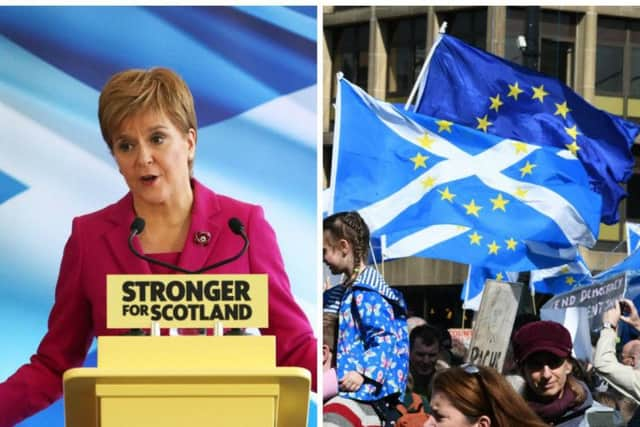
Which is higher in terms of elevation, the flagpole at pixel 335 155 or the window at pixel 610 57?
the window at pixel 610 57

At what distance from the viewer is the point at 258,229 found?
1059 cm

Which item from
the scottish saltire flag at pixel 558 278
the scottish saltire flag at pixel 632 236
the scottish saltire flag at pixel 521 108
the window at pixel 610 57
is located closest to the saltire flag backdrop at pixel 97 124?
the scottish saltire flag at pixel 558 278

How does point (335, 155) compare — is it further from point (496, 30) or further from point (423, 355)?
point (496, 30)

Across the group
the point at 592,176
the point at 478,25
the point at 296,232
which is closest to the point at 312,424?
the point at 296,232

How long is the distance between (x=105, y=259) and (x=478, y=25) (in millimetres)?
7666

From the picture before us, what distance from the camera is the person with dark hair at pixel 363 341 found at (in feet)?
37.5

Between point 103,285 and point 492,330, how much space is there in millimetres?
2912

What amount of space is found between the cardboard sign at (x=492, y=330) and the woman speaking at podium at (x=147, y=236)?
183cm

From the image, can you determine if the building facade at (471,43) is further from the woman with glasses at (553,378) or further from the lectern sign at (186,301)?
the lectern sign at (186,301)

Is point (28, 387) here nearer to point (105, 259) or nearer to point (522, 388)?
point (105, 259)

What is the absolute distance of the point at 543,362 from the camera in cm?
1177

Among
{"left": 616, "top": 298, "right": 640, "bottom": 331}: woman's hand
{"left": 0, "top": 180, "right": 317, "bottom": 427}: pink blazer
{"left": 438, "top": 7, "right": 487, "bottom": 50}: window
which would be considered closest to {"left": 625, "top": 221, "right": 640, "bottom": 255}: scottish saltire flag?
{"left": 616, "top": 298, "right": 640, "bottom": 331}: woman's hand

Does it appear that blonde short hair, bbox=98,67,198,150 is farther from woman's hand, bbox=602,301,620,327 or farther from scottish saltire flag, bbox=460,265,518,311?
woman's hand, bbox=602,301,620,327

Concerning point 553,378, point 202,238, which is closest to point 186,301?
point 202,238
